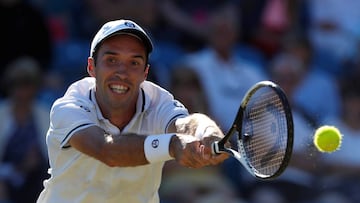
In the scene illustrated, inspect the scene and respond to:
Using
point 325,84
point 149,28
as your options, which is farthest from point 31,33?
point 325,84

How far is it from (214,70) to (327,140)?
4288 millimetres

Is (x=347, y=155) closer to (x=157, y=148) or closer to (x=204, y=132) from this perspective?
(x=204, y=132)

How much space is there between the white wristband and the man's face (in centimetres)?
47

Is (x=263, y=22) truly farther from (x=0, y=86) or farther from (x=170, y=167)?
(x=0, y=86)

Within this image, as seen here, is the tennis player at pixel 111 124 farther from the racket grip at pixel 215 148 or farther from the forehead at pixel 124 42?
the racket grip at pixel 215 148

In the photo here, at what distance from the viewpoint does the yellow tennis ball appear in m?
5.75

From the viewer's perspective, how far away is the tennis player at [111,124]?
5262 millimetres

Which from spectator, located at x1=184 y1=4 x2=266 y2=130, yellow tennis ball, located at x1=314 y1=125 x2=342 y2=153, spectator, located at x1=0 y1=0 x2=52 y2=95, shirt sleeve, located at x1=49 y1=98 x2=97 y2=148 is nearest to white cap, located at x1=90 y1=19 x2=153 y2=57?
shirt sleeve, located at x1=49 y1=98 x2=97 y2=148

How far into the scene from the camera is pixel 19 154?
9.45 meters

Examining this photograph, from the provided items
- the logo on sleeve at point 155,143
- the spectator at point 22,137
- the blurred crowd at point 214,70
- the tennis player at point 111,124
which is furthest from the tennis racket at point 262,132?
the spectator at point 22,137

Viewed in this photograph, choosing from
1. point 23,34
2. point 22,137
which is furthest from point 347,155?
point 23,34

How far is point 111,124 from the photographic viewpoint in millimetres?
5547

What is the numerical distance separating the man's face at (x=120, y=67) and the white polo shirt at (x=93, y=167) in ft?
0.51

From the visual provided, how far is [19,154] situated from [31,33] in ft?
4.38
